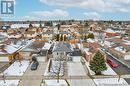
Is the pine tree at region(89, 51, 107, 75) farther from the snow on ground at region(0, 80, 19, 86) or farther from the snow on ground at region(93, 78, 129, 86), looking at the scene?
the snow on ground at region(0, 80, 19, 86)

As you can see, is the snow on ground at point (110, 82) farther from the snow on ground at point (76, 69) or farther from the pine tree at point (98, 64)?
the snow on ground at point (76, 69)

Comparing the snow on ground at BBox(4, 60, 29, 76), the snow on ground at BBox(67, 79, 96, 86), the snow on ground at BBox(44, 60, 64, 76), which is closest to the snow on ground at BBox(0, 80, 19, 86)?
the snow on ground at BBox(4, 60, 29, 76)

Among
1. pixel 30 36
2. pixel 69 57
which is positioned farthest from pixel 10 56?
pixel 30 36

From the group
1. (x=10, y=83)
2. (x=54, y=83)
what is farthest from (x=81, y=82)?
(x=10, y=83)

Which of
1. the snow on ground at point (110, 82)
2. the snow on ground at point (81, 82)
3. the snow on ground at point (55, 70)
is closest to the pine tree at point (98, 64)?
the snow on ground at point (110, 82)

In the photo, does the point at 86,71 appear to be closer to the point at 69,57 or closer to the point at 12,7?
the point at 69,57

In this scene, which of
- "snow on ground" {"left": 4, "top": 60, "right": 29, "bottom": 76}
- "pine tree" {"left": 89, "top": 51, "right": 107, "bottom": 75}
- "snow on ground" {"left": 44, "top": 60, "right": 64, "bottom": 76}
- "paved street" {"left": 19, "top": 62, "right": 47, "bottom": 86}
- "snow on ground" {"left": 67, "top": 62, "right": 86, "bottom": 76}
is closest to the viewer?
"paved street" {"left": 19, "top": 62, "right": 47, "bottom": 86}

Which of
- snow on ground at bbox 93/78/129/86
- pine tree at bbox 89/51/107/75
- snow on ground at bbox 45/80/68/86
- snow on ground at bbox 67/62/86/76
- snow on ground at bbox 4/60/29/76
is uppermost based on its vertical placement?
pine tree at bbox 89/51/107/75
